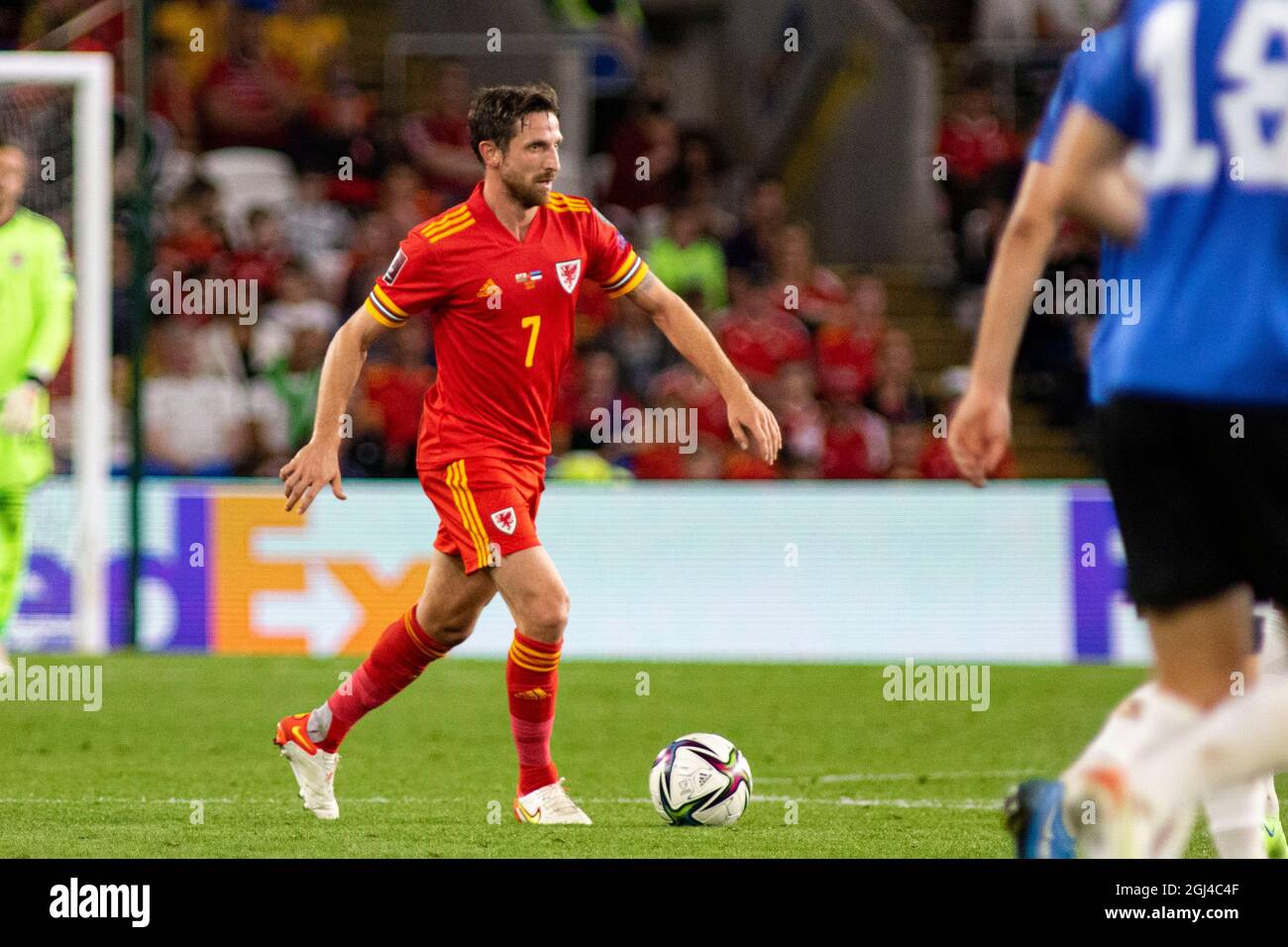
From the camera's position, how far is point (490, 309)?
6844 millimetres

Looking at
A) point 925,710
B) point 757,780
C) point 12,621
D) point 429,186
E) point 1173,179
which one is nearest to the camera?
point 1173,179

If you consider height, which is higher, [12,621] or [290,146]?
[290,146]

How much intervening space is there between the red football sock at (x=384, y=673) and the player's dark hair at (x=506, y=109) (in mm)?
1553

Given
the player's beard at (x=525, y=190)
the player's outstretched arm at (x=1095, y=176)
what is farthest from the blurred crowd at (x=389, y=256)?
the player's outstretched arm at (x=1095, y=176)

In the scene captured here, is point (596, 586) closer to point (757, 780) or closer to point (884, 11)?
point (757, 780)

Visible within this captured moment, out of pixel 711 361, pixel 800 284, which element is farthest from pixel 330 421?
pixel 800 284

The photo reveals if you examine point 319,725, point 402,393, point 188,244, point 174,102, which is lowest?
point 319,725

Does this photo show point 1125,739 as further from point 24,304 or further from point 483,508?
point 24,304

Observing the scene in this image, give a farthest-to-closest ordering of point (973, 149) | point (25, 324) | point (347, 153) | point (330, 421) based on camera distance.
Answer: point (973, 149), point (347, 153), point (25, 324), point (330, 421)

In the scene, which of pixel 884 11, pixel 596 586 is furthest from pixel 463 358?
pixel 884 11

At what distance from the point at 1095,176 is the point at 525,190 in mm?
3252

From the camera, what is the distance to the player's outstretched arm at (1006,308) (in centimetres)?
379

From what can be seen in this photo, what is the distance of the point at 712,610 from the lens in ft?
42.0

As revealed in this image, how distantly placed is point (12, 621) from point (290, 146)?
18.8 ft
